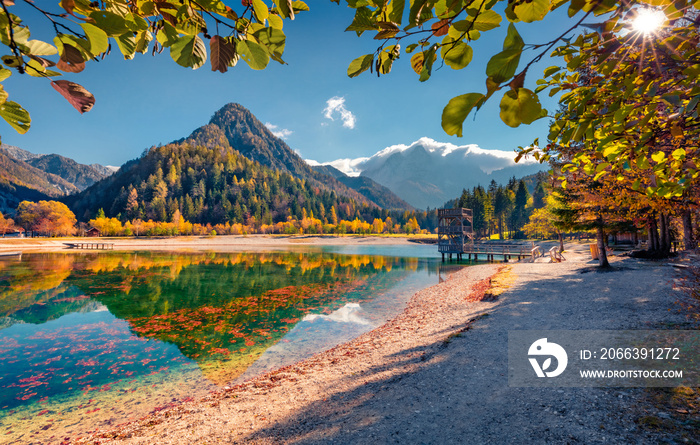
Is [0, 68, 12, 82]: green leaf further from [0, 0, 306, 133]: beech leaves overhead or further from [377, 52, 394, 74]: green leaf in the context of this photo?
[377, 52, 394, 74]: green leaf

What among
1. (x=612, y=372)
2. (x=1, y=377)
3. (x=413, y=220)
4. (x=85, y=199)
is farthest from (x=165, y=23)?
(x=85, y=199)

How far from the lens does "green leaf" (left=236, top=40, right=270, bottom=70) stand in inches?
52.7

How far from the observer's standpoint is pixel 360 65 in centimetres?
151

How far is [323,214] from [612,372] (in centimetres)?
13452

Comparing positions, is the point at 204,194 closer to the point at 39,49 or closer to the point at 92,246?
the point at 92,246

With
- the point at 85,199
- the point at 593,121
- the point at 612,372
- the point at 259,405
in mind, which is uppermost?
the point at 85,199

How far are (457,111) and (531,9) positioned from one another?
24.8 inches

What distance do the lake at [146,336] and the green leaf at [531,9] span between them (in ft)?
29.2

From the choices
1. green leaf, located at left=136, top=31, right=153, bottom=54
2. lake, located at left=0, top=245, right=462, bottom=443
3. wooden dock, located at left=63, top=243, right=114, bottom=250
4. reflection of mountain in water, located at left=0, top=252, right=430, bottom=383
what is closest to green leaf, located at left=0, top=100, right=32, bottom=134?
green leaf, located at left=136, top=31, right=153, bottom=54

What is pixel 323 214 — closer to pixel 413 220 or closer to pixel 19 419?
pixel 413 220

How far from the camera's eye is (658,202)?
35.9 feet

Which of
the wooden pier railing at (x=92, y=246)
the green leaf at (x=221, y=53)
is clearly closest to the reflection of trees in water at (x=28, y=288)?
the green leaf at (x=221, y=53)

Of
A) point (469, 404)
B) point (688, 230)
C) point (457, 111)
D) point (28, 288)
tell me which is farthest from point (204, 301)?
point (688, 230)

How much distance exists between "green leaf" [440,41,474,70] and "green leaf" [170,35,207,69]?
1105 millimetres
